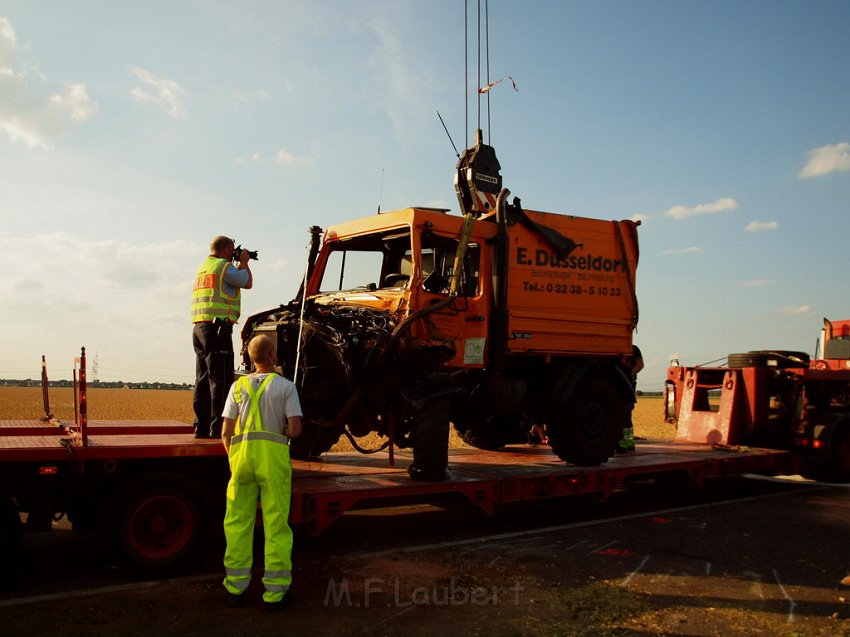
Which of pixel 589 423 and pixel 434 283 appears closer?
pixel 434 283

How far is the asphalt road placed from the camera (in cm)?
462

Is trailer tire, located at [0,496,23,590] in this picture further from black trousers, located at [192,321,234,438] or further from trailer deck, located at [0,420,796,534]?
black trousers, located at [192,321,234,438]

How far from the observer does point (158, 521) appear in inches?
212

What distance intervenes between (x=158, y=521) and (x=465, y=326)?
3466 millimetres

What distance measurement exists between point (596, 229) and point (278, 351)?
4.23 meters

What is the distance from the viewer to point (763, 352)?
36.8 ft

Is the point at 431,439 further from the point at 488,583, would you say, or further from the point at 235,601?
the point at 235,601

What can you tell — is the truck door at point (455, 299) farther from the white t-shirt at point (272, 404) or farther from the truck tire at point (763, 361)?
the truck tire at point (763, 361)

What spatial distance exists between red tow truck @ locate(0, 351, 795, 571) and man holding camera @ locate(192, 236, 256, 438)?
0.34 m

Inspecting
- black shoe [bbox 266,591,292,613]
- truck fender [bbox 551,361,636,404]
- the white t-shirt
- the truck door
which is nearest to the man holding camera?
the white t-shirt

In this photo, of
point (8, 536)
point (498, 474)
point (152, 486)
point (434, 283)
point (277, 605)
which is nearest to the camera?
point (277, 605)

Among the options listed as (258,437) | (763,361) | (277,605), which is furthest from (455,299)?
(763,361)

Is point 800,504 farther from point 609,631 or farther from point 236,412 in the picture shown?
point 236,412

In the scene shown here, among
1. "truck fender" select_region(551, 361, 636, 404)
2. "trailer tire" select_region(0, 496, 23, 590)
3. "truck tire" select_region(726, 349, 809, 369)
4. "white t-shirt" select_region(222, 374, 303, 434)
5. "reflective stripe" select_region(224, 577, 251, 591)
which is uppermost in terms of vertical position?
"truck tire" select_region(726, 349, 809, 369)
